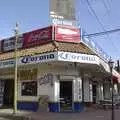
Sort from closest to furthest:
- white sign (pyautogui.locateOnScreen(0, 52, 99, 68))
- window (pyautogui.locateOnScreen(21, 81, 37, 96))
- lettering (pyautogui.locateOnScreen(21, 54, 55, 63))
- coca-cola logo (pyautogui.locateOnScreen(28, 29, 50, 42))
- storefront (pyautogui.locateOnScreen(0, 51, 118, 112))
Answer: white sign (pyautogui.locateOnScreen(0, 52, 99, 68)), lettering (pyautogui.locateOnScreen(21, 54, 55, 63)), storefront (pyautogui.locateOnScreen(0, 51, 118, 112)), coca-cola logo (pyautogui.locateOnScreen(28, 29, 50, 42)), window (pyautogui.locateOnScreen(21, 81, 37, 96))

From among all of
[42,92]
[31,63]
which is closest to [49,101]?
[42,92]

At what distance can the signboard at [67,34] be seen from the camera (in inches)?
1093

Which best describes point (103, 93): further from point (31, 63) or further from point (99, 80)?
point (31, 63)

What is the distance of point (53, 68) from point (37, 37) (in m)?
3.29

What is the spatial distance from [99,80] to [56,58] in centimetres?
1229

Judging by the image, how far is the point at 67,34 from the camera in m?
27.9

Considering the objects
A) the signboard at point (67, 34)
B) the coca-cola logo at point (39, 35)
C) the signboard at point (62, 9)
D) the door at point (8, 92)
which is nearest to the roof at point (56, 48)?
the signboard at point (67, 34)

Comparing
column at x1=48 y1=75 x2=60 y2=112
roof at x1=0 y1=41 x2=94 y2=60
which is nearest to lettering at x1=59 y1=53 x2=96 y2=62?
roof at x1=0 y1=41 x2=94 y2=60

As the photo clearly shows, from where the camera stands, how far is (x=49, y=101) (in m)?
27.2

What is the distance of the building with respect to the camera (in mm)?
25891

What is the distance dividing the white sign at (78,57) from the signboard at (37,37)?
324cm

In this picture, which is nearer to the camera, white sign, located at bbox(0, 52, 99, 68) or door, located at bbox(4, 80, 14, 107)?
white sign, located at bbox(0, 52, 99, 68)

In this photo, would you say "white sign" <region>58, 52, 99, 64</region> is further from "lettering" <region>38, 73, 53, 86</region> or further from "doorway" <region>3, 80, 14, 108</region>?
"doorway" <region>3, 80, 14, 108</region>

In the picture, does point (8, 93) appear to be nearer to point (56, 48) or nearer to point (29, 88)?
point (29, 88)
